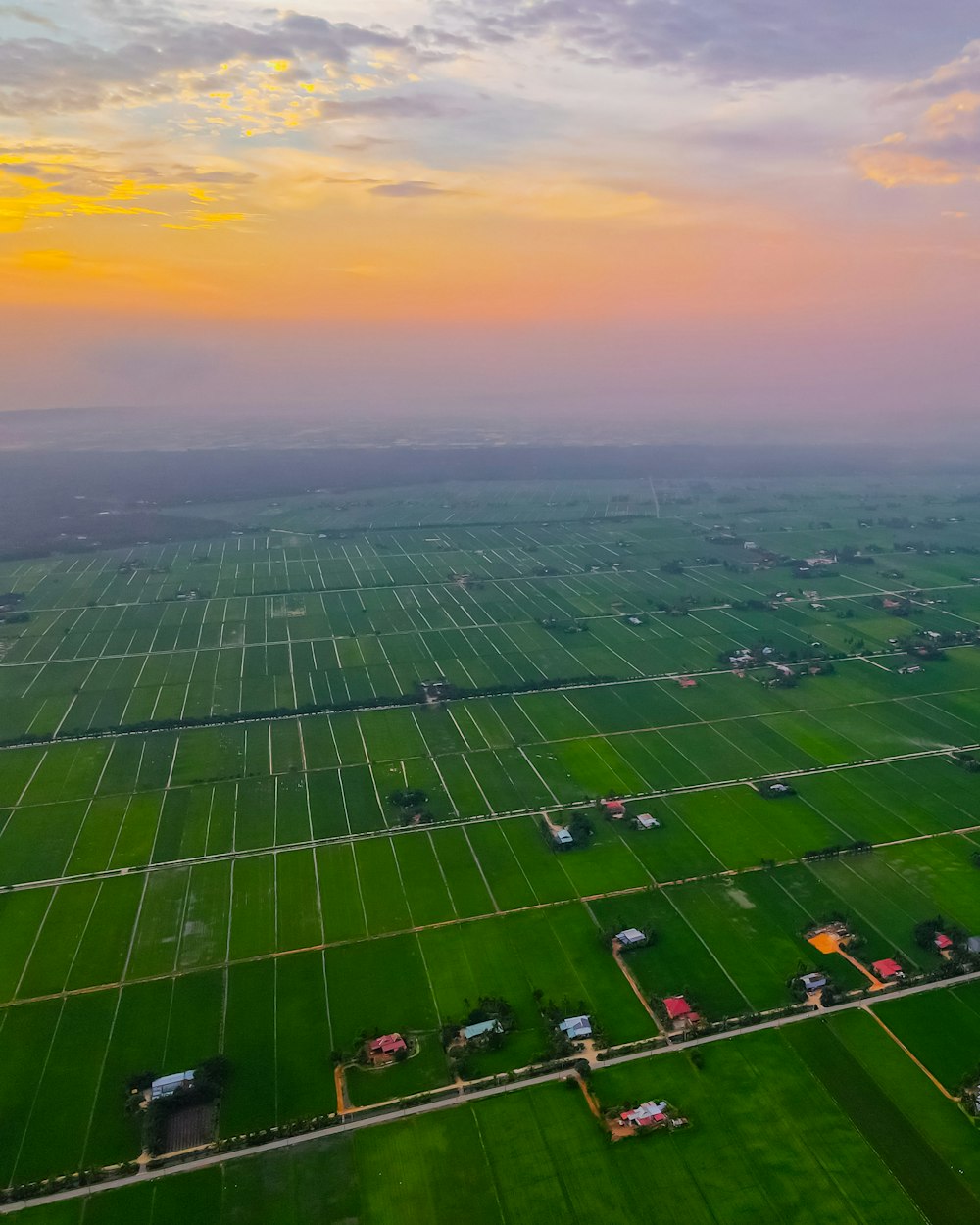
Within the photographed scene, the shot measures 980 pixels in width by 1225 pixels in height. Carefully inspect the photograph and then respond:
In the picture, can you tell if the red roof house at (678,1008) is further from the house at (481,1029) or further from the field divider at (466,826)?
the field divider at (466,826)

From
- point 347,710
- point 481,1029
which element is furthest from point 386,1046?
point 347,710

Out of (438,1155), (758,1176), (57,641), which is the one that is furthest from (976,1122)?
(57,641)

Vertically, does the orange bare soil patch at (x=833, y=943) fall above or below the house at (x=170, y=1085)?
above

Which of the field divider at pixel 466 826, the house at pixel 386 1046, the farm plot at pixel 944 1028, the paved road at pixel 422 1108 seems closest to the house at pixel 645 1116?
the paved road at pixel 422 1108

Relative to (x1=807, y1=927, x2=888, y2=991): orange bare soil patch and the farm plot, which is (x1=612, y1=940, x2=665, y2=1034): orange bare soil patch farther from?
the farm plot

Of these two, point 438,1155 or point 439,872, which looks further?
point 439,872

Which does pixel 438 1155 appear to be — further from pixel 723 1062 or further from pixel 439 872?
pixel 439 872
